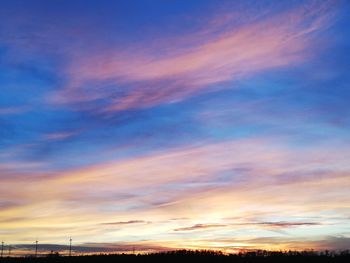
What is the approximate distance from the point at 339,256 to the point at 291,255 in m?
8.00

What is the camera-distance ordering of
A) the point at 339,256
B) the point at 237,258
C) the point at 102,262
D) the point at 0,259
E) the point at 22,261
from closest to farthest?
the point at 339,256, the point at 237,258, the point at 102,262, the point at 22,261, the point at 0,259

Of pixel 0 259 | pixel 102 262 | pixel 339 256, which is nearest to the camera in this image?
pixel 339 256

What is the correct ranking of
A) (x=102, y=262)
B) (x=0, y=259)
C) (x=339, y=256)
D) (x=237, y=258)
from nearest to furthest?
1. (x=339, y=256)
2. (x=237, y=258)
3. (x=102, y=262)
4. (x=0, y=259)

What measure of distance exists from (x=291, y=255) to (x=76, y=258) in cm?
4618

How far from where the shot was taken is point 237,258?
92.8 meters

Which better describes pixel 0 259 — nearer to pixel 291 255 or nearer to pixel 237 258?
pixel 237 258

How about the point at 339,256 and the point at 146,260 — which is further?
the point at 146,260

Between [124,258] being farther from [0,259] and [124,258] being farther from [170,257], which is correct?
[0,259]

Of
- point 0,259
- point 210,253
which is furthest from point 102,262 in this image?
point 0,259

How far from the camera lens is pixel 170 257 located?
317ft

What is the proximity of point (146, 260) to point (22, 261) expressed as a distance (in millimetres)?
29814

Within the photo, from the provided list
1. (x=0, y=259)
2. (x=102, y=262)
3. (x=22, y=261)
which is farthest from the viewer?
(x=0, y=259)

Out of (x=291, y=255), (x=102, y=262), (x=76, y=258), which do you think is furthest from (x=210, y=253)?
(x=76, y=258)

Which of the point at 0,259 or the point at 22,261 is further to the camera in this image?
the point at 0,259
